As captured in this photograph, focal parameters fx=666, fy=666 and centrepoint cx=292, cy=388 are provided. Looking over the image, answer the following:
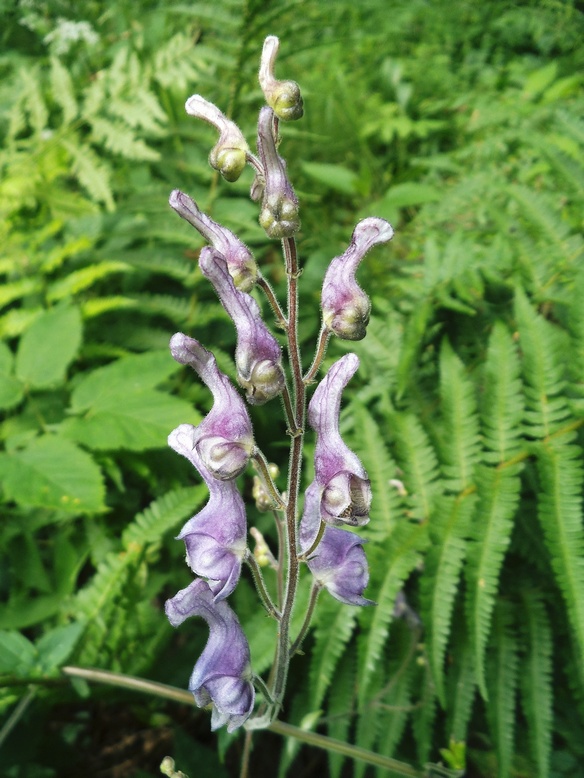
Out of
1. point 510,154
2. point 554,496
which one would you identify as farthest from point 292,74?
point 554,496

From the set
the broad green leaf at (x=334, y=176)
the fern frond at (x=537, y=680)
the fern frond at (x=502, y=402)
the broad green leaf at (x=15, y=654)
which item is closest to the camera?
the broad green leaf at (x=15, y=654)

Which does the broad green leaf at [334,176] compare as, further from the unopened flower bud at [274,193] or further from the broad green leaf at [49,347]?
the unopened flower bud at [274,193]

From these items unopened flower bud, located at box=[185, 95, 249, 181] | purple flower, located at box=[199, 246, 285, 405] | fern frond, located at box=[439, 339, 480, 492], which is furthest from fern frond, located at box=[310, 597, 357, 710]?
unopened flower bud, located at box=[185, 95, 249, 181]

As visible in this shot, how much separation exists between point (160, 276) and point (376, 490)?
180cm

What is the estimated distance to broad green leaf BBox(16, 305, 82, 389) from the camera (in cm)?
248

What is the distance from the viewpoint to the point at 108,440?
7.40 feet

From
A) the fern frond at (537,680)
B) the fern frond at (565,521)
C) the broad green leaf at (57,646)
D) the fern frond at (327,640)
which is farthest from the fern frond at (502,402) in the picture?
the broad green leaf at (57,646)

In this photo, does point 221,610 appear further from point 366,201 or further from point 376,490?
point 366,201

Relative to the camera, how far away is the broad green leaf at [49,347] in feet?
8.15

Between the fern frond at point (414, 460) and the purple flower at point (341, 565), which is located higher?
the fern frond at point (414, 460)

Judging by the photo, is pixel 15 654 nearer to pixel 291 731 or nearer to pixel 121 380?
pixel 291 731

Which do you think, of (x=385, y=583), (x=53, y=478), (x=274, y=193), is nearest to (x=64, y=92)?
(x=53, y=478)

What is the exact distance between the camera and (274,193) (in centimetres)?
113

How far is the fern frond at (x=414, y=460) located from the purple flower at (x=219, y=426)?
1144 millimetres
